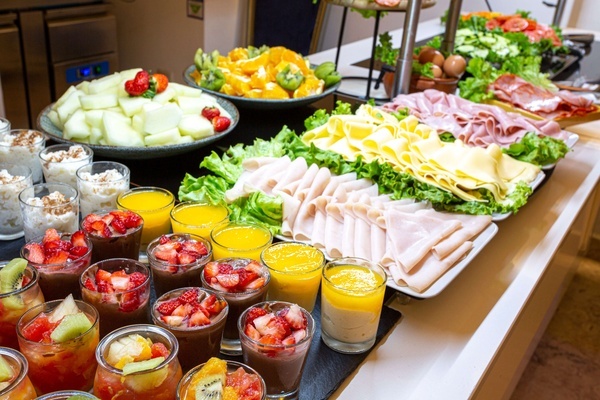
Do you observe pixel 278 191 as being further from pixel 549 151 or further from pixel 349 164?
pixel 549 151

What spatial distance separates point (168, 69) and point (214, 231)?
2.97m

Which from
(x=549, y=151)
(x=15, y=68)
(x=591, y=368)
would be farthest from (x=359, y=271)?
(x=15, y=68)

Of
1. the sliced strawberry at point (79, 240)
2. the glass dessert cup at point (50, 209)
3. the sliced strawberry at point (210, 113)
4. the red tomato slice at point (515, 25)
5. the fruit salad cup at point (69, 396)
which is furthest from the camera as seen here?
the red tomato slice at point (515, 25)

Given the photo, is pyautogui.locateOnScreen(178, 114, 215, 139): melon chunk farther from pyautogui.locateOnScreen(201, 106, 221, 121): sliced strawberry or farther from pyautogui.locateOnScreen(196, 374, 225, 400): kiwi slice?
pyautogui.locateOnScreen(196, 374, 225, 400): kiwi slice

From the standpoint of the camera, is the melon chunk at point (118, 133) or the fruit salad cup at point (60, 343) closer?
the fruit salad cup at point (60, 343)

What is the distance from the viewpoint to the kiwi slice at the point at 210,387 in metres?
0.77

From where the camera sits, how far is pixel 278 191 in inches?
54.4

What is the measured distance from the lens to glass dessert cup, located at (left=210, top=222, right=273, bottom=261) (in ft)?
3.70

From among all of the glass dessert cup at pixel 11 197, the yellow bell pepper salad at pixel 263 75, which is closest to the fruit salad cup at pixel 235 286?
the glass dessert cup at pixel 11 197

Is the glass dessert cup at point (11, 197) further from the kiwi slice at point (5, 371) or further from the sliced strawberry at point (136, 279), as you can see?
the kiwi slice at point (5, 371)

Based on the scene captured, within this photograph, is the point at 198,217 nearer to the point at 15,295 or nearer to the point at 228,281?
the point at 228,281

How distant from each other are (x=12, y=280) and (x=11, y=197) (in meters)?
0.39

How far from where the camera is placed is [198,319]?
0.91 metres

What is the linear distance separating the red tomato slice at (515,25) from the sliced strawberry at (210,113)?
2.41 meters
